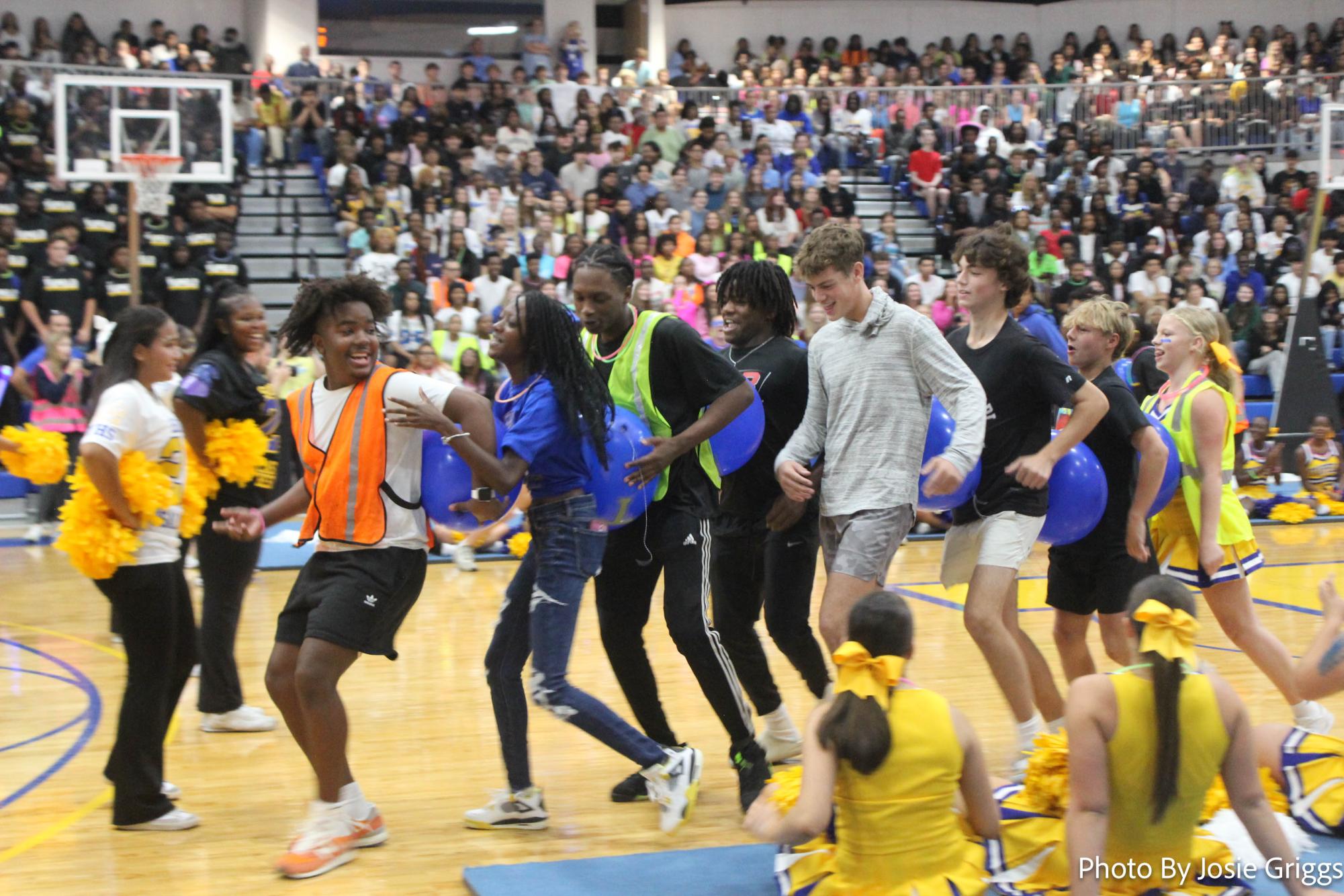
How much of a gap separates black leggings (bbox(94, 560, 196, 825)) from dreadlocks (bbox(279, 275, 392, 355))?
85 cm

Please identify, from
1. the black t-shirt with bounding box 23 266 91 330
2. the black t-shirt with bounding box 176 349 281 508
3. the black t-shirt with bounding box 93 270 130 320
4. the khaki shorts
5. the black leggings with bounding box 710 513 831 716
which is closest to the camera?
the khaki shorts

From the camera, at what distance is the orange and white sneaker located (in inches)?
149

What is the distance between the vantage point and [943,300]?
14750 millimetres

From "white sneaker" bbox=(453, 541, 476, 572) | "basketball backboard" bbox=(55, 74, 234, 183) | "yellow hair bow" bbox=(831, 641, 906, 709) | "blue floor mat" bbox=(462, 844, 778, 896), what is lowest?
"white sneaker" bbox=(453, 541, 476, 572)

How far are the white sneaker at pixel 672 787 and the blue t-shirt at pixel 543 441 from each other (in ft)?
2.86

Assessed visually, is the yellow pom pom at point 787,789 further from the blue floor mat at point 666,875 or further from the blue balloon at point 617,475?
the blue balloon at point 617,475

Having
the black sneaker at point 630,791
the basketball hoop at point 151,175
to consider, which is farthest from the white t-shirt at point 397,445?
the basketball hoop at point 151,175

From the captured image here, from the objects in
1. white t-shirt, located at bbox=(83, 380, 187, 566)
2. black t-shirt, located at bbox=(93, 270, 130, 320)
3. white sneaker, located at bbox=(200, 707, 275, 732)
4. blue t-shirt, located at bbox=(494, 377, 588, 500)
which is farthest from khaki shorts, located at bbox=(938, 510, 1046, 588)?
black t-shirt, located at bbox=(93, 270, 130, 320)

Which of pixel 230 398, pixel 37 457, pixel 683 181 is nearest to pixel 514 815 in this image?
pixel 230 398

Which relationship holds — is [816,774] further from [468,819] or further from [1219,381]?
[1219,381]

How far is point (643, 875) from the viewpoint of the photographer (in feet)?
12.1

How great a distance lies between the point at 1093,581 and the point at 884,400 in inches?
46.1

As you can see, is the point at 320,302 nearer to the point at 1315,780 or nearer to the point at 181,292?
the point at 1315,780

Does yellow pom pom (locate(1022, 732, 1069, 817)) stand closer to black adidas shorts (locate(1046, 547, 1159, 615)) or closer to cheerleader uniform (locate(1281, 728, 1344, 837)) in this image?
cheerleader uniform (locate(1281, 728, 1344, 837))
